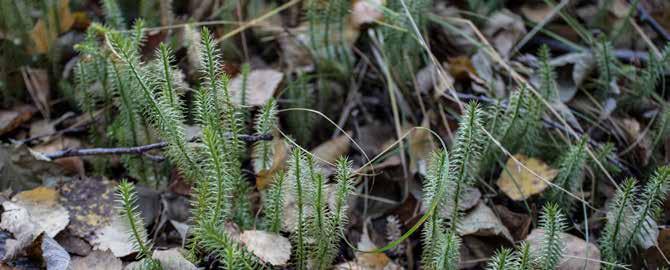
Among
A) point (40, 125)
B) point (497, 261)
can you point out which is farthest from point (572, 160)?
point (40, 125)

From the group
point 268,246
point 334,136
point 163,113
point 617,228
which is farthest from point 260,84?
point 617,228

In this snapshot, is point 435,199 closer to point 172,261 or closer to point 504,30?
point 172,261

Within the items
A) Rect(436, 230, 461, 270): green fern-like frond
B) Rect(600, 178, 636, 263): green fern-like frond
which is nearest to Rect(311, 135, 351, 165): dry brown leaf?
Rect(436, 230, 461, 270): green fern-like frond

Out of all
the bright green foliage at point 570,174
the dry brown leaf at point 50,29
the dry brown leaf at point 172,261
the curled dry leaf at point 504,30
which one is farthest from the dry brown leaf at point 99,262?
the curled dry leaf at point 504,30

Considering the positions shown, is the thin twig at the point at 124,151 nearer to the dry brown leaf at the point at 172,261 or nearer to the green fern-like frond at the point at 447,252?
the dry brown leaf at the point at 172,261

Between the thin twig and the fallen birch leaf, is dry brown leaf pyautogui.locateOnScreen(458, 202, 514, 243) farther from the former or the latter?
the fallen birch leaf

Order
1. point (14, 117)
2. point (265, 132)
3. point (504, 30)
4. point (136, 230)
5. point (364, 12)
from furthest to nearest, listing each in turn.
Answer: point (504, 30)
point (364, 12)
point (14, 117)
point (265, 132)
point (136, 230)
